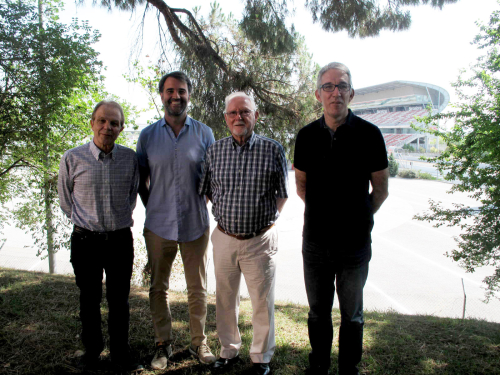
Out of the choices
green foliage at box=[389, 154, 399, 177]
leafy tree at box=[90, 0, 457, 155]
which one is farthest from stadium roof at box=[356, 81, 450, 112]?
leafy tree at box=[90, 0, 457, 155]

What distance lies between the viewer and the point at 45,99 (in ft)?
14.6

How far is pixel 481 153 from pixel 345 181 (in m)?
4.28

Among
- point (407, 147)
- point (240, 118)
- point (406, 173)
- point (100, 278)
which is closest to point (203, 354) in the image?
point (100, 278)

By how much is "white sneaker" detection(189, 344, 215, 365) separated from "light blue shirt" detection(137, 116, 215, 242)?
0.81 metres

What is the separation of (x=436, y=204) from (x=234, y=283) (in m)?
5.16

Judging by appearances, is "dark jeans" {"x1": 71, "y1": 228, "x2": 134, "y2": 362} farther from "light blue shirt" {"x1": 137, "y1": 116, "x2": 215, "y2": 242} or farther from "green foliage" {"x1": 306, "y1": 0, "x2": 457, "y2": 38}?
"green foliage" {"x1": 306, "y1": 0, "x2": 457, "y2": 38}

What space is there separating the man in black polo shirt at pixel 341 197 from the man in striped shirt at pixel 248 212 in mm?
259

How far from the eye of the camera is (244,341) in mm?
3066

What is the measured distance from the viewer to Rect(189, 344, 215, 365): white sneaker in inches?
99.3

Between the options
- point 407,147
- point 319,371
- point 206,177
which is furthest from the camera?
point 407,147

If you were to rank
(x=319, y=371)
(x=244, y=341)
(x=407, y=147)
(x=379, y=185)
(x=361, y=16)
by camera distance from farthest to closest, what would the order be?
(x=407, y=147), (x=361, y=16), (x=244, y=341), (x=319, y=371), (x=379, y=185)

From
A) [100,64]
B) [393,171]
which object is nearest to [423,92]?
[393,171]

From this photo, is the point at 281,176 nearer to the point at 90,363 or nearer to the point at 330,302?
the point at 330,302

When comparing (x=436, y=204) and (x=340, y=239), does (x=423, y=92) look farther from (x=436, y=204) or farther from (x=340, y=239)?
(x=340, y=239)
